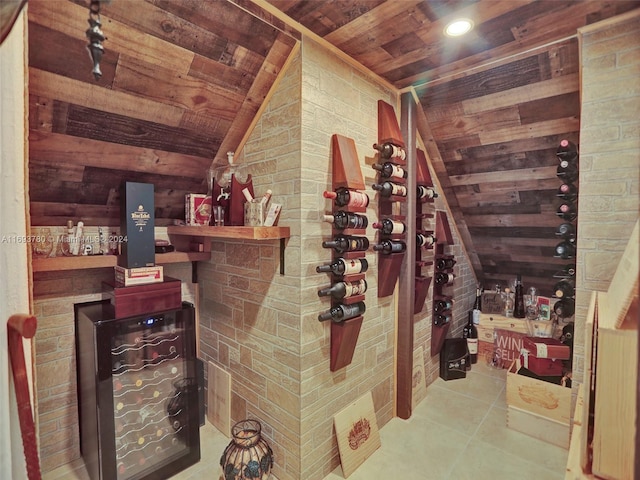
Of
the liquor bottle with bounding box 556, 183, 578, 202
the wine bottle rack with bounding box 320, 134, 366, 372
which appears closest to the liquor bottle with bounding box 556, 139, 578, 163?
the liquor bottle with bounding box 556, 183, 578, 202

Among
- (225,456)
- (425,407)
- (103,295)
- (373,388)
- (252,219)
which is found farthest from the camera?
(425,407)

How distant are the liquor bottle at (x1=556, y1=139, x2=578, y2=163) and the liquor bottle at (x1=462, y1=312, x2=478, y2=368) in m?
1.74

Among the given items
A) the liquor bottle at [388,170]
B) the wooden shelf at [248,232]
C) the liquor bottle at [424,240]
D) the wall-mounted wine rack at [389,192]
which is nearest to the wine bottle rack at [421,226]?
the liquor bottle at [424,240]

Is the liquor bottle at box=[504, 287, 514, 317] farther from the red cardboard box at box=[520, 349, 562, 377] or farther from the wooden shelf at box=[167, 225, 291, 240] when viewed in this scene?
the wooden shelf at box=[167, 225, 291, 240]

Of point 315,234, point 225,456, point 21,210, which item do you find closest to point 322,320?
point 315,234

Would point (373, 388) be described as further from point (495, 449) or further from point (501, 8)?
point (501, 8)

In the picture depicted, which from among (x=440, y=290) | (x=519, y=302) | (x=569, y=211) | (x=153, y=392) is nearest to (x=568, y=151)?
(x=569, y=211)

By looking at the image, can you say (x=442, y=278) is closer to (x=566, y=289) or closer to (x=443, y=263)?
(x=443, y=263)

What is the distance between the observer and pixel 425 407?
2285mm

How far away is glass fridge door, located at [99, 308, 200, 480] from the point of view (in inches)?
61.9

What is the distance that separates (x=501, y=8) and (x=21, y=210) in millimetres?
1936

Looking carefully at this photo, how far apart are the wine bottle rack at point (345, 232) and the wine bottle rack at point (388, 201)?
1.02ft

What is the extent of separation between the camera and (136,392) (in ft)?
5.40

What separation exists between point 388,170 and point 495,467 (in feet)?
5.76
